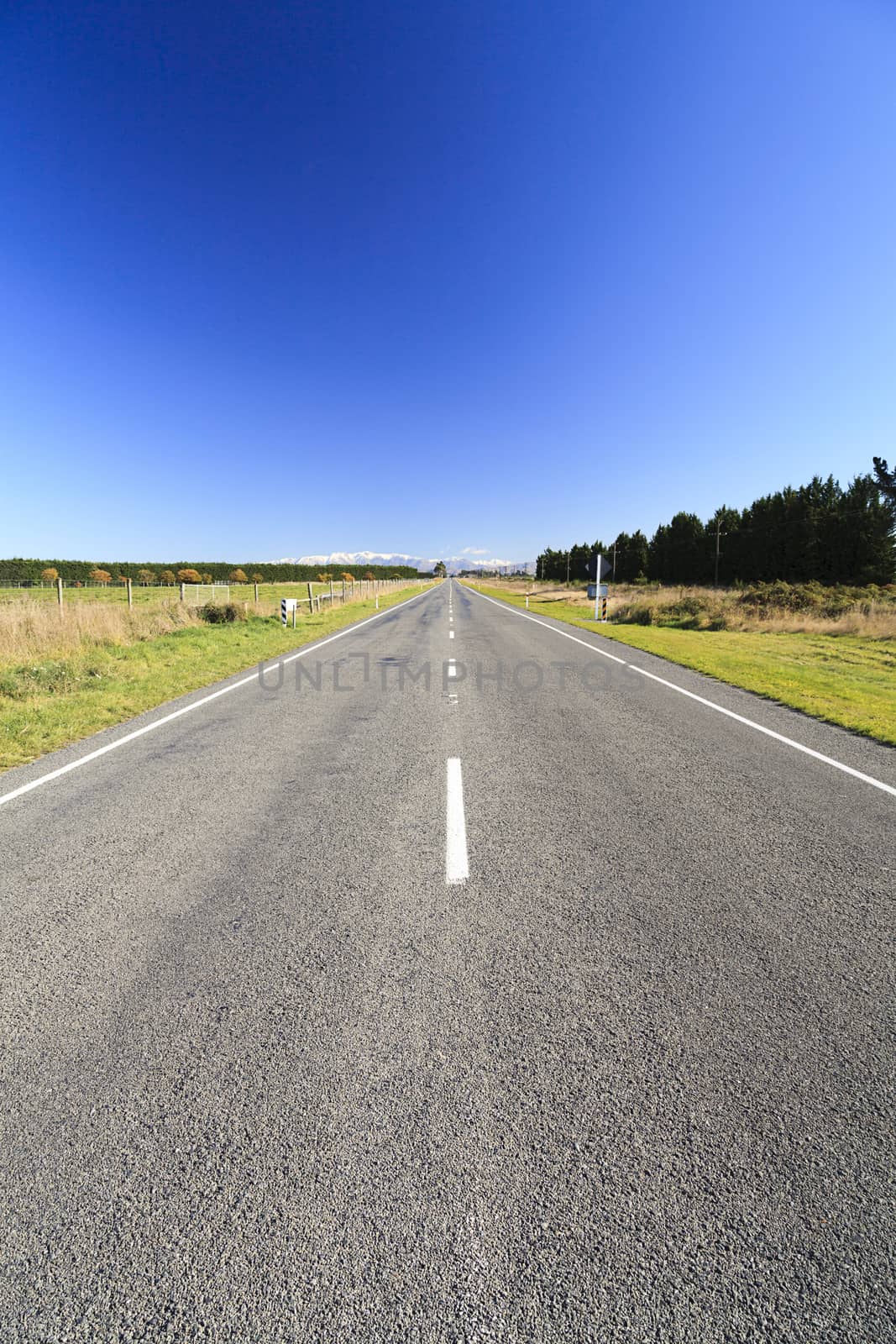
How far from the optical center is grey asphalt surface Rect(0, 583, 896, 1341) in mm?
1586

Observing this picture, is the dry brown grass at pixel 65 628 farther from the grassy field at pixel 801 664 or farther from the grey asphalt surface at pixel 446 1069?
the grassy field at pixel 801 664

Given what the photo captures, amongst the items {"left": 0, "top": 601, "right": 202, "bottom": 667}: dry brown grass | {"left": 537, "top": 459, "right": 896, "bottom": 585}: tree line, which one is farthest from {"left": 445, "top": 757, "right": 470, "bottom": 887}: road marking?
{"left": 537, "top": 459, "right": 896, "bottom": 585}: tree line

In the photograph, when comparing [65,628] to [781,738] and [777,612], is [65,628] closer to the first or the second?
[781,738]

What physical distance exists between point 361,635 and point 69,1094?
18.1m

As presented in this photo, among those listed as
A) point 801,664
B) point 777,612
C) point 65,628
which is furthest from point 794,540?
point 65,628

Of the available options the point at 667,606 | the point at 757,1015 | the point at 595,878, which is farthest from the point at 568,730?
the point at 667,606

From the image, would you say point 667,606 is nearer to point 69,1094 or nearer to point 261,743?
point 261,743

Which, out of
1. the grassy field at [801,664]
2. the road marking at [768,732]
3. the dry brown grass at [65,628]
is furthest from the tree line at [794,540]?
the dry brown grass at [65,628]

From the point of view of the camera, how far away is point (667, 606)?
26656mm

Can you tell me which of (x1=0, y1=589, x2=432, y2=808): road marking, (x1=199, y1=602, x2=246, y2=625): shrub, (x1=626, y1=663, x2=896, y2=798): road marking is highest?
(x1=199, y1=602, x2=246, y2=625): shrub

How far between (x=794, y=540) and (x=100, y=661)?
56565mm

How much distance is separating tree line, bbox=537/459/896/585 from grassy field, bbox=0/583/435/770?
44.4 m

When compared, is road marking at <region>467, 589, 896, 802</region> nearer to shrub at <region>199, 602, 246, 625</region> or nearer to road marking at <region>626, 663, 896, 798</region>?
road marking at <region>626, 663, 896, 798</region>

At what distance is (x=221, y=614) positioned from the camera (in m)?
21.5
